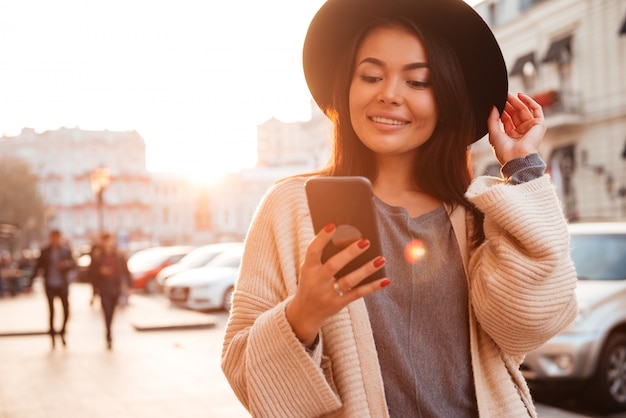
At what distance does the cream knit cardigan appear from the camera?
5.65 ft

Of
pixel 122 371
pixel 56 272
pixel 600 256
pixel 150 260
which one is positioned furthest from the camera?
pixel 150 260

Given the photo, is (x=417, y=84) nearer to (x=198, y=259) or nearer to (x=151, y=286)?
(x=198, y=259)

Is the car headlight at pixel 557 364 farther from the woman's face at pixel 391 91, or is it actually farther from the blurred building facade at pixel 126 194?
the blurred building facade at pixel 126 194

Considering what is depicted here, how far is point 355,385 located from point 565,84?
29.0 meters

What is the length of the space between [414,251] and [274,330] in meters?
0.43

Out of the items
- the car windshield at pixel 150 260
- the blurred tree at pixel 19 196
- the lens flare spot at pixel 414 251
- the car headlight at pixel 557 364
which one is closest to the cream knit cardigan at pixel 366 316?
the lens flare spot at pixel 414 251

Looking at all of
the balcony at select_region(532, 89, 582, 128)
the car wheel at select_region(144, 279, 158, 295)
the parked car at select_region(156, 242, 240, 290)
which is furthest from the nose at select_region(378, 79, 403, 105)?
the balcony at select_region(532, 89, 582, 128)

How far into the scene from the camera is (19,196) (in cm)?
6200

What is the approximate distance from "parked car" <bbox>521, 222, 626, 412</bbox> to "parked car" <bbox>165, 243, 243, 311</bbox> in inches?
447

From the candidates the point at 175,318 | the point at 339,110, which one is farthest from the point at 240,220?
the point at 339,110

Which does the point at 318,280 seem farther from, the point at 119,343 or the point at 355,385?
the point at 119,343

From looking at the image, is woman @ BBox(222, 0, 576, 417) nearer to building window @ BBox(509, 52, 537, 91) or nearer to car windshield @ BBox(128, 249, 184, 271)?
car windshield @ BBox(128, 249, 184, 271)

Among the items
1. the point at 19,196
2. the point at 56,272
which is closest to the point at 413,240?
the point at 56,272

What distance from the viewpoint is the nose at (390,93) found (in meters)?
1.90
